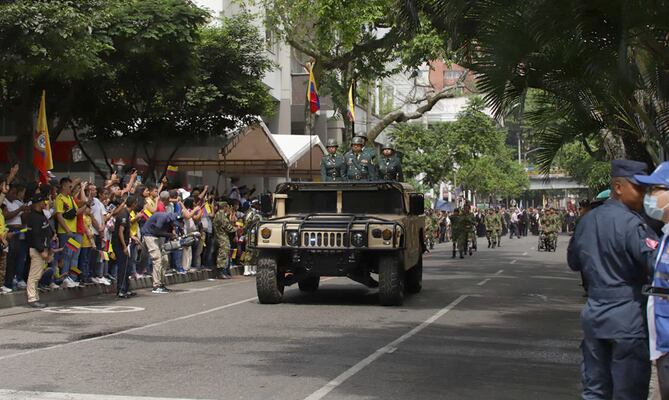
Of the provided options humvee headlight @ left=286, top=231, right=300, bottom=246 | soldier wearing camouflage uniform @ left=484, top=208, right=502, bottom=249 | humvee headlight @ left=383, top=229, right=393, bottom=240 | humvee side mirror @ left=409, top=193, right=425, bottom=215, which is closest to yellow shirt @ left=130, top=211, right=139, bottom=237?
humvee headlight @ left=286, top=231, right=300, bottom=246

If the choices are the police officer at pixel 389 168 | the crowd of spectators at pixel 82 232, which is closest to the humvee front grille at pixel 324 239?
the police officer at pixel 389 168

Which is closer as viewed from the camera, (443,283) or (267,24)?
(443,283)

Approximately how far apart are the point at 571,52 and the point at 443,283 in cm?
1099

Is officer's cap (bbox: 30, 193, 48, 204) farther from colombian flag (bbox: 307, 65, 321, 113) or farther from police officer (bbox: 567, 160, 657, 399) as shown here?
colombian flag (bbox: 307, 65, 321, 113)

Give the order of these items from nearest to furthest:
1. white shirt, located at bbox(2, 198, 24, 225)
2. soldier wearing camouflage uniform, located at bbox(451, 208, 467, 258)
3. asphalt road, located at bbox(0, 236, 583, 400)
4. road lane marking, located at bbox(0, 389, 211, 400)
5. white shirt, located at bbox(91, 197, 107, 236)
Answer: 1. road lane marking, located at bbox(0, 389, 211, 400)
2. asphalt road, located at bbox(0, 236, 583, 400)
3. white shirt, located at bbox(2, 198, 24, 225)
4. white shirt, located at bbox(91, 197, 107, 236)
5. soldier wearing camouflage uniform, located at bbox(451, 208, 467, 258)

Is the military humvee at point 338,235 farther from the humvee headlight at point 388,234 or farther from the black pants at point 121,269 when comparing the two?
the black pants at point 121,269

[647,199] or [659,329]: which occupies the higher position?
[647,199]

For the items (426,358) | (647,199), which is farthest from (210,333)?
(647,199)

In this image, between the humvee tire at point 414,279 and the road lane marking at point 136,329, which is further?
the humvee tire at point 414,279

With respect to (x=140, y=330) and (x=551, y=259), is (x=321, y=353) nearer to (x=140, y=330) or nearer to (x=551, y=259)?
(x=140, y=330)

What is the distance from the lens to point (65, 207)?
51.7 feet

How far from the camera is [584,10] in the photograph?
7496 millimetres

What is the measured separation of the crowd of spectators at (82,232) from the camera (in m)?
14.6

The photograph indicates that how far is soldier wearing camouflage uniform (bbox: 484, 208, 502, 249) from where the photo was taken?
41344 millimetres
